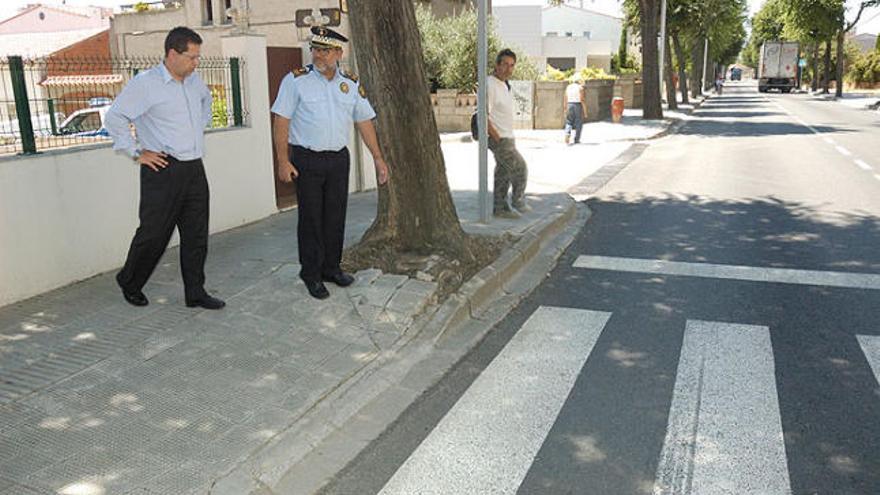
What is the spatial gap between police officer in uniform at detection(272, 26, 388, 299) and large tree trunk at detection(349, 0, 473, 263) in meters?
0.44

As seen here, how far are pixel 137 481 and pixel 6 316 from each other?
273 cm

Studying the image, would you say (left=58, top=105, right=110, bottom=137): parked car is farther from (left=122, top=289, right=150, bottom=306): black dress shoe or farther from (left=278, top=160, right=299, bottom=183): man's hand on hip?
(left=278, top=160, right=299, bottom=183): man's hand on hip

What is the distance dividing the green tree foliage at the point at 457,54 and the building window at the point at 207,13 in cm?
1714

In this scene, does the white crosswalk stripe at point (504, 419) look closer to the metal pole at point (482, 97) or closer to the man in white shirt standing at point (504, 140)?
the metal pole at point (482, 97)

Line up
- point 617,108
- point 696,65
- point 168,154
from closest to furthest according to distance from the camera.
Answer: point 168,154 < point 617,108 < point 696,65

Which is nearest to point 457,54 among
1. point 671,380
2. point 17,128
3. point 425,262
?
point 425,262

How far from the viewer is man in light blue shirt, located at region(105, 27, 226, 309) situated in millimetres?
4902

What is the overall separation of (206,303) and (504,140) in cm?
426

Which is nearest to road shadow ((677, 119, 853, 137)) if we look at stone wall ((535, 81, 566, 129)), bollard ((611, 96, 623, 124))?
bollard ((611, 96, 623, 124))

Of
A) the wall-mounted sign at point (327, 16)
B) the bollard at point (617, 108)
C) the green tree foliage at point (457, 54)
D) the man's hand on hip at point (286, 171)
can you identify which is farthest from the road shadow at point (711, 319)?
the bollard at point (617, 108)

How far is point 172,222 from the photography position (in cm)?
518

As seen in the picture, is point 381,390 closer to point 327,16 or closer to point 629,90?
point 327,16

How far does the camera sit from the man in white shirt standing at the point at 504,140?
26.7 feet

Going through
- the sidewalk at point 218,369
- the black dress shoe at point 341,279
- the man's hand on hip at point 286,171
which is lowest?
the sidewalk at point 218,369
